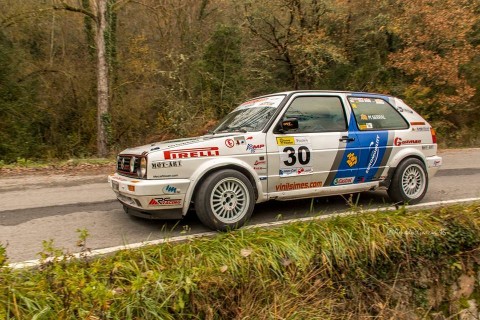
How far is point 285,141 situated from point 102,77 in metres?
10.4

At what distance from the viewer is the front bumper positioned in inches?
182

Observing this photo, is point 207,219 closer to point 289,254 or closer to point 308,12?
point 289,254

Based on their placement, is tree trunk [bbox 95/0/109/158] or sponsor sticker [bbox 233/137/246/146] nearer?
sponsor sticker [bbox 233/137/246/146]

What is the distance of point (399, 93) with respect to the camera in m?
18.0

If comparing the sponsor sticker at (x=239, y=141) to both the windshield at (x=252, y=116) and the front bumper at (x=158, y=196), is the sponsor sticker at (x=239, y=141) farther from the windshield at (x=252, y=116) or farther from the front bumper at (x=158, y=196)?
the front bumper at (x=158, y=196)

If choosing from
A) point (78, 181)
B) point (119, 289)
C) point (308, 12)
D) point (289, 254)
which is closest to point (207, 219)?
point (289, 254)

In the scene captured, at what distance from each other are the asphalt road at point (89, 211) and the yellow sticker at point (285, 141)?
2.78 feet

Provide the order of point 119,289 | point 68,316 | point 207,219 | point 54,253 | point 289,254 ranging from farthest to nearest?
point 207,219
point 289,254
point 54,253
point 119,289
point 68,316

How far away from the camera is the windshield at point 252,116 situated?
550 cm

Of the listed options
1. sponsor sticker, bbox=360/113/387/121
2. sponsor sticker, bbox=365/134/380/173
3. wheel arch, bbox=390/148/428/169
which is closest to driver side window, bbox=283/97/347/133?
sponsor sticker, bbox=360/113/387/121

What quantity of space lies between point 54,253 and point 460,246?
Answer: 485 centimetres

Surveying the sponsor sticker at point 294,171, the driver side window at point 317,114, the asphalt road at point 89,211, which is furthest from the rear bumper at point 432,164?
the sponsor sticker at point 294,171

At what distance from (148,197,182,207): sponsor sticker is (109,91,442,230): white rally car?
0.01m

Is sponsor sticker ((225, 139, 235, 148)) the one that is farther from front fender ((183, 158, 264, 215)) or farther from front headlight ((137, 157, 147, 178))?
front headlight ((137, 157, 147, 178))
